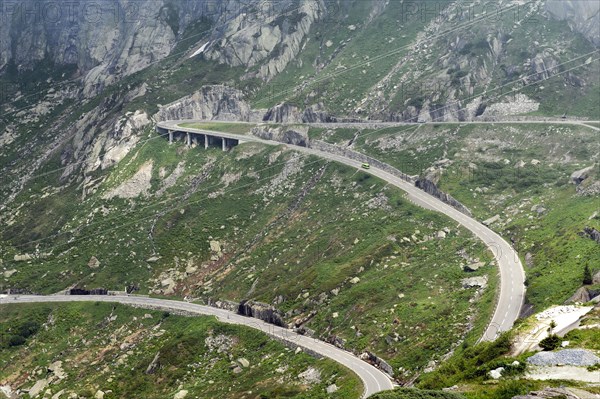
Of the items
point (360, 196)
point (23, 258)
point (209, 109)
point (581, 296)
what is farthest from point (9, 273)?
point (581, 296)

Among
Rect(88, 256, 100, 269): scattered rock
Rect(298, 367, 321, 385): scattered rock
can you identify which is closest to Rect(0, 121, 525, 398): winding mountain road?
Rect(298, 367, 321, 385): scattered rock

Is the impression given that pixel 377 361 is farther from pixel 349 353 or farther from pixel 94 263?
pixel 94 263

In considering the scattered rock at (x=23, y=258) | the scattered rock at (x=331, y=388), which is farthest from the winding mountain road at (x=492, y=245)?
the scattered rock at (x=23, y=258)

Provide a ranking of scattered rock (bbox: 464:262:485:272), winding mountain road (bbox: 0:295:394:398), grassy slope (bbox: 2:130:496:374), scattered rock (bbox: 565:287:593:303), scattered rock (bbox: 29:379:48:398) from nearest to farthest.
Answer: scattered rock (bbox: 565:287:593:303) < winding mountain road (bbox: 0:295:394:398) < grassy slope (bbox: 2:130:496:374) < scattered rock (bbox: 464:262:485:272) < scattered rock (bbox: 29:379:48:398)

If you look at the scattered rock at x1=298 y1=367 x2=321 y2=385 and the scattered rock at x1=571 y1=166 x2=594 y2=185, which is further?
Answer: the scattered rock at x1=571 y1=166 x2=594 y2=185

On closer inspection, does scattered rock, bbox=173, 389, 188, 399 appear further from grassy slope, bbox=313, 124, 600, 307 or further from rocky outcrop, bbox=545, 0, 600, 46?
rocky outcrop, bbox=545, 0, 600, 46

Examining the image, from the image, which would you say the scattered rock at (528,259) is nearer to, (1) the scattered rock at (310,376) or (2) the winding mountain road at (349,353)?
(2) the winding mountain road at (349,353)
